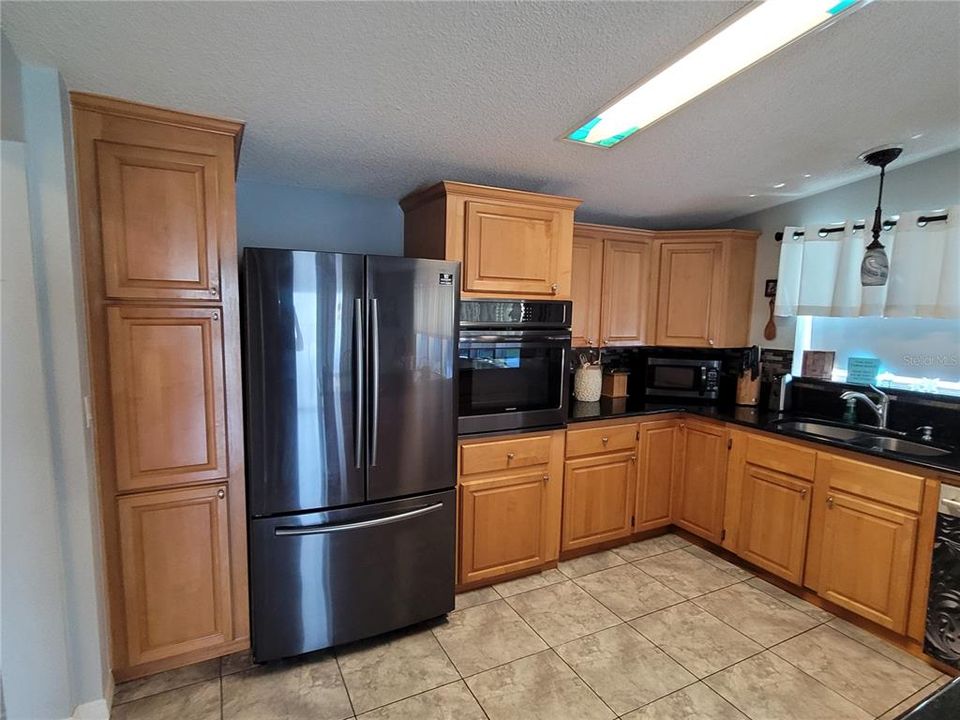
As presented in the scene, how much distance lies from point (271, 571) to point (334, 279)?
1.22 meters


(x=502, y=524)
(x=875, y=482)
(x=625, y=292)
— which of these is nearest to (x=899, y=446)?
(x=875, y=482)

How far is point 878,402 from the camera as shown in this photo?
8.71ft

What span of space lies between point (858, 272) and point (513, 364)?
215 centimetres

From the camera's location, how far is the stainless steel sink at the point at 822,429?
2737 mm

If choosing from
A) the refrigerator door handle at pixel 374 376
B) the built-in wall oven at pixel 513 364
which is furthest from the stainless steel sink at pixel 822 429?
the refrigerator door handle at pixel 374 376

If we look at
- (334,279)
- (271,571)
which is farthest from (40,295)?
(271,571)

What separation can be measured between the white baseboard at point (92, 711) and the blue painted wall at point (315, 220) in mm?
2045

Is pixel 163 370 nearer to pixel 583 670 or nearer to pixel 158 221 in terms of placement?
pixel 158 221

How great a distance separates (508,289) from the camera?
8.00ft

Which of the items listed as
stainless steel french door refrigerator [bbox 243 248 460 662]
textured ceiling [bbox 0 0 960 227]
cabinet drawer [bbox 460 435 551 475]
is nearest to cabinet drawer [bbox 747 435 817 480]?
cabinet drawer [bbox 460 435 551 475]

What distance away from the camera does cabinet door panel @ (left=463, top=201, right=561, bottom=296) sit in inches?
92.1

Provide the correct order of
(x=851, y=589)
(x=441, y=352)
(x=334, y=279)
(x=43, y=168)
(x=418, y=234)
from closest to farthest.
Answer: (x=43, y=168), (x=334, y=279), (x=441, y=352), (x=851, y=589), (x=418, y=234)

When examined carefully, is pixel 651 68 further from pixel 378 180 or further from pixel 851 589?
pixel 851 589

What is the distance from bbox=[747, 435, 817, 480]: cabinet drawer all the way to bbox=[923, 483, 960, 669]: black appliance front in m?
0.51
